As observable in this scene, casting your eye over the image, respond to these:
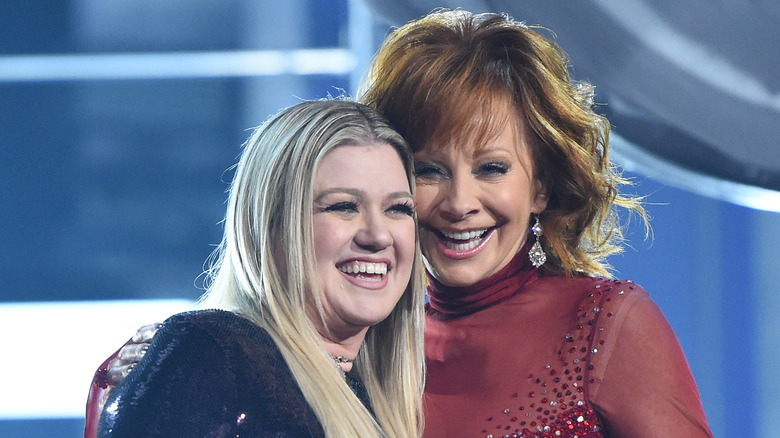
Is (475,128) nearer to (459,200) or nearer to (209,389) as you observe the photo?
(459,200)

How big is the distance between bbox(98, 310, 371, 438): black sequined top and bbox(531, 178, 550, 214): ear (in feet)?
2.01

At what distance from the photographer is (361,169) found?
1.43m

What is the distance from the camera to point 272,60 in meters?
3.08

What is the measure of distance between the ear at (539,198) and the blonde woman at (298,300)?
28 centimetres

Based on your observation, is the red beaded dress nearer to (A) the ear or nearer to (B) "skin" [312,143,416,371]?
(A) the ear

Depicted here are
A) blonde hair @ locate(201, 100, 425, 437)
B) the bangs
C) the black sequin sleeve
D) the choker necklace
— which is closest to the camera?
the black sequin sleeve

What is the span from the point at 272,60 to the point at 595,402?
1901mm

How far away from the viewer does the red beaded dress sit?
1.52m

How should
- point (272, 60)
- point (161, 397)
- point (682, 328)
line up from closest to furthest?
point (161, 397) → point (682, 328) → point (272, 60)

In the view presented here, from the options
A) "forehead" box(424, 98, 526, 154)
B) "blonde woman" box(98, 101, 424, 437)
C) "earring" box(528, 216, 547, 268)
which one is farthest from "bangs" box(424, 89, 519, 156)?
"earring" box(528, 216, 547, 268)

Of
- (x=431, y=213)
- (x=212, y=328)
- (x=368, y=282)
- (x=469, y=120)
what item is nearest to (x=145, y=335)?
(x=212, y=328)

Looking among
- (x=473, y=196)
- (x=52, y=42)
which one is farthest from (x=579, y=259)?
(x=52, y=42)

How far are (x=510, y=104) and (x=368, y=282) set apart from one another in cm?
43

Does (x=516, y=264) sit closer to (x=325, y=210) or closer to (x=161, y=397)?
(x=325, y=210)
